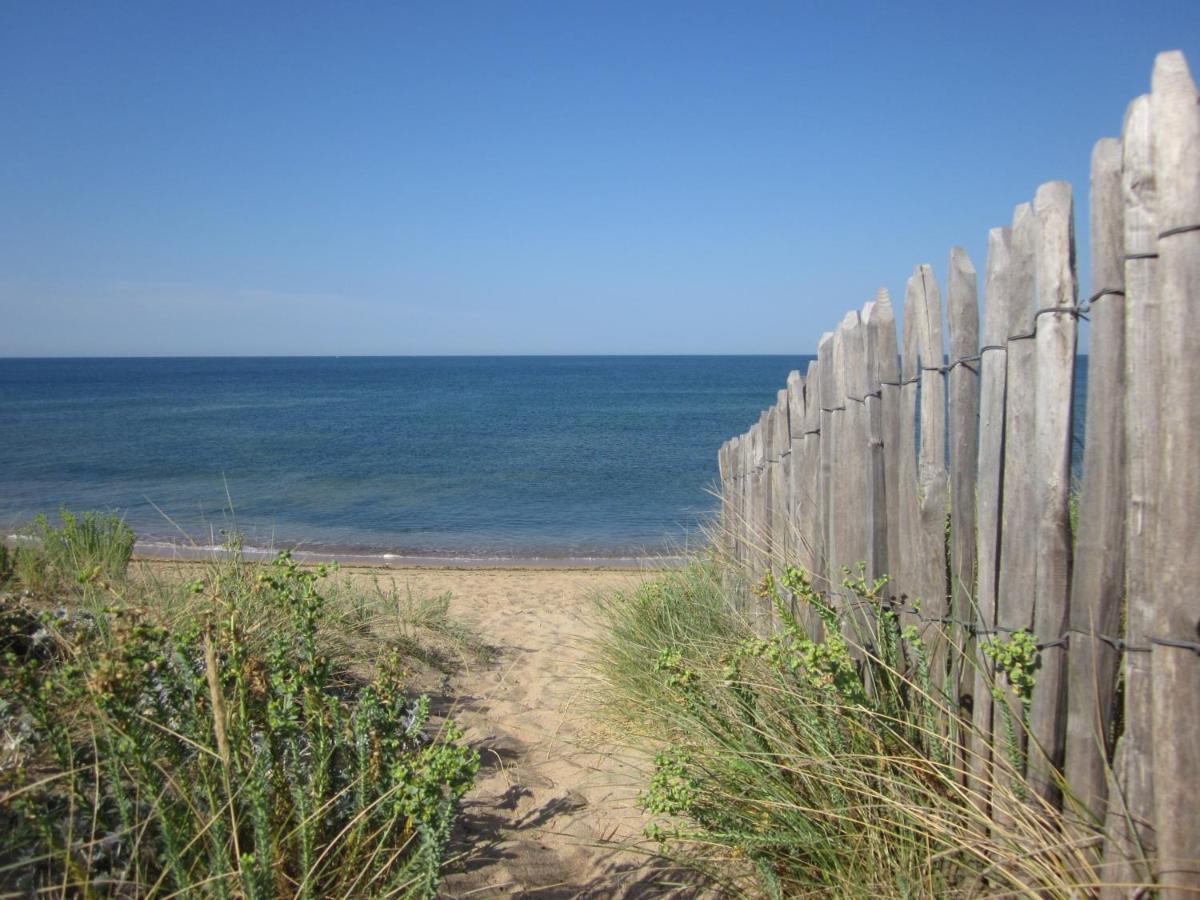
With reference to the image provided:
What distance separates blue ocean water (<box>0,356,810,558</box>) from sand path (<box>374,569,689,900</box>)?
173 centimetres

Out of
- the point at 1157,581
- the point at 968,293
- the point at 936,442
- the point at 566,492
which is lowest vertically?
the point at 566,492

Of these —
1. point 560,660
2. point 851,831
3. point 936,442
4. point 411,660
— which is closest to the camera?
point 851,831

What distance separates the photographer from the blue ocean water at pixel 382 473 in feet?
50.1

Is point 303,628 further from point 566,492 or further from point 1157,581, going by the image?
point 566,492

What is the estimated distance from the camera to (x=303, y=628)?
2.75m

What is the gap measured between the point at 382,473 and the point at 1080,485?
2143 cm

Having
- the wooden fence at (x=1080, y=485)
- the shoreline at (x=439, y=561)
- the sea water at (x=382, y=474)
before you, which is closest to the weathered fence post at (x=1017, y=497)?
the wooden fence at (x=1080, y=485)

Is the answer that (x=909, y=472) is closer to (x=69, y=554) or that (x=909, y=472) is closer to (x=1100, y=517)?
(x=1100, y=517)

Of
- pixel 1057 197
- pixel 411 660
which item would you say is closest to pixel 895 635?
pixel 1057 197

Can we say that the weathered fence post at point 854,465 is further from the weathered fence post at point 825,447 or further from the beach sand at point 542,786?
the beach sand at point 542,786

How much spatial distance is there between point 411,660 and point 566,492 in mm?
14534

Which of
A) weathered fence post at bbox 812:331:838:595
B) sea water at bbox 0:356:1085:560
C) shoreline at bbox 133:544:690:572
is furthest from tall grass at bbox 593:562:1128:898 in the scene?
shoreline at bbox 133:544:690:572

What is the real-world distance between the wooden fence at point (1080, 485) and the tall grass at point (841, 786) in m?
0.11

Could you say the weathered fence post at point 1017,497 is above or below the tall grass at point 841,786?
above
